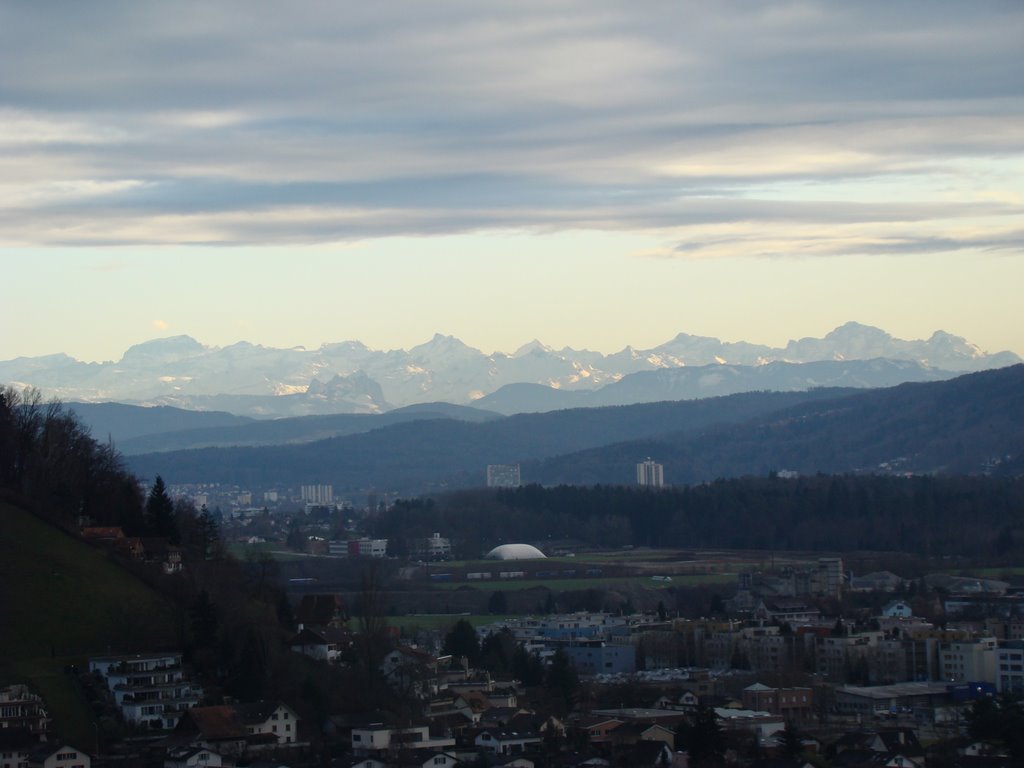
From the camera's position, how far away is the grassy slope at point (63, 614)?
31.9 metres

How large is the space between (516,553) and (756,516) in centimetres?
1416

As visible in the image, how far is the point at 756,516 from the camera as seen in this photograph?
94500 millimetres

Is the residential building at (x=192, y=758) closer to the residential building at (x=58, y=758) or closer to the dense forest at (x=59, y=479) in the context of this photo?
the residential building at (x=58, y=758)

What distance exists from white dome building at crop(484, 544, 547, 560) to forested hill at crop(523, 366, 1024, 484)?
174 ft

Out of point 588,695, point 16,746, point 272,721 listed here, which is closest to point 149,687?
point 272,721

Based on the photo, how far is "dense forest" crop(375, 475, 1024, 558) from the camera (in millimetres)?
86750

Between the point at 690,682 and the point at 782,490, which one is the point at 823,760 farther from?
the point at 782,490

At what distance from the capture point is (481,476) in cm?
17262

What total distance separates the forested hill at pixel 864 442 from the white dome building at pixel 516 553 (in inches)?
2093

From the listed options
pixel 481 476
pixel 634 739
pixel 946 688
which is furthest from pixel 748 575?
pixel 481 476

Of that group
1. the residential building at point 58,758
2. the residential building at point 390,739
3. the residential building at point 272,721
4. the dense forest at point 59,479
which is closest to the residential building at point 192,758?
the residential building at point 58,758

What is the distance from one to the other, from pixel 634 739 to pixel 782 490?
226ft

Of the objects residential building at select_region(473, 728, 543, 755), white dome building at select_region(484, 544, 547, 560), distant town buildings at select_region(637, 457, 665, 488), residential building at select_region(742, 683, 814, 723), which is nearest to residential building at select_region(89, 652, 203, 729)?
residential building at select_region(473, 728, 543, 755)

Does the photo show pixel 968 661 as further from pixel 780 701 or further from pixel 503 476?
pixel 503 476
